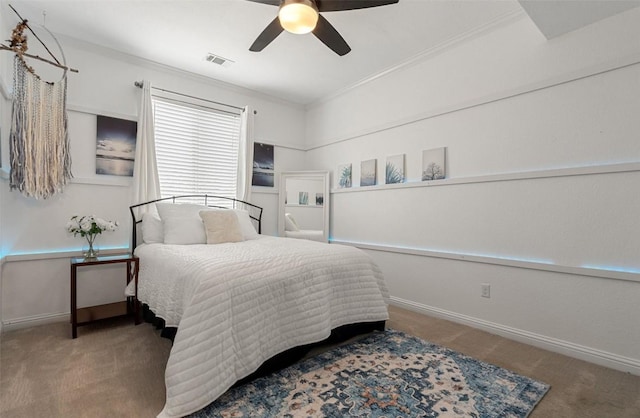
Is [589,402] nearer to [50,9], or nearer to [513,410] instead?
[513,410]

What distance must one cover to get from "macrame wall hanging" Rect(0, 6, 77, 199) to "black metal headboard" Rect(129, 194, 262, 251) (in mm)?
690

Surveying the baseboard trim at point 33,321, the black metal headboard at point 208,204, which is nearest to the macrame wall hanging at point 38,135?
the black metal headboard at point 208,204

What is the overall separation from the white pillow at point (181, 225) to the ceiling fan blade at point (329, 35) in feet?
6.80

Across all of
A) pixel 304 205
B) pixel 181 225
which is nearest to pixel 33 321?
pixel 181 225

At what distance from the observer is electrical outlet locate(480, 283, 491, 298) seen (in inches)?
110

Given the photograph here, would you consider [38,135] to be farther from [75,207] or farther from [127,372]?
[127,372]

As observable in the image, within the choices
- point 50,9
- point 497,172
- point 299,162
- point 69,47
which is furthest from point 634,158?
point 69,47

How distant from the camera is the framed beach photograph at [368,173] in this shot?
12.6 ft

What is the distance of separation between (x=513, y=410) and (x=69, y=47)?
4.57 metres

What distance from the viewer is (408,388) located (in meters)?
1.83

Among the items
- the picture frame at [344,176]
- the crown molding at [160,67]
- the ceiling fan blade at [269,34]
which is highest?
the crown molding at [160,67]

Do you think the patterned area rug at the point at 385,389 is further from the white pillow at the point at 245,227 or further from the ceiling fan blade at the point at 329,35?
the ceiling fan blade at the point at 329,35

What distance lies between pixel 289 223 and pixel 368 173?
1.39 m

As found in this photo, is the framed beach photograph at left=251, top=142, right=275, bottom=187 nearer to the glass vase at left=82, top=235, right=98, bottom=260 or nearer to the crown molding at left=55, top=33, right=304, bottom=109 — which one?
the crown molding at left=55, top=33, right=304, bottom=109
